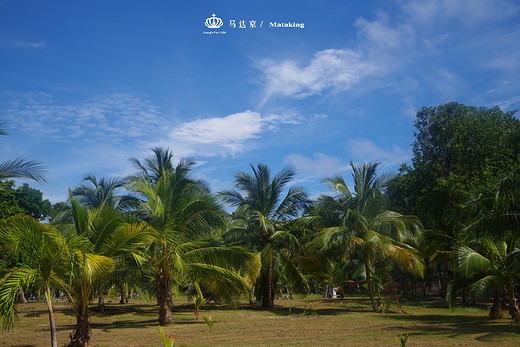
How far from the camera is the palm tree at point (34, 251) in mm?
8734

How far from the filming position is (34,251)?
9.34 meters

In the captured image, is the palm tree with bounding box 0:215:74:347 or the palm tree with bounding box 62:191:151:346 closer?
the palm tree with bounding box 0:215:74:347

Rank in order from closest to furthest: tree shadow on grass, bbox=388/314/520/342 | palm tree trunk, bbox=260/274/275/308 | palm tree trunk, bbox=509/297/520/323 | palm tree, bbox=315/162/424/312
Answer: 1. tree shadow on grass, bbox=388/314/520/342
2. palm tree trunk, bbox=509/297/520/323
3. palm tree, bbox=315/162/424/312
4. palm tree trunk, bbox=260/274/275/308

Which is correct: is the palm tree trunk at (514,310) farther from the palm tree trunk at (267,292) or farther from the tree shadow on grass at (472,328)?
the palm tree trunk at (267,292)

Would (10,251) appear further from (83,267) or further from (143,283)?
(143,283)

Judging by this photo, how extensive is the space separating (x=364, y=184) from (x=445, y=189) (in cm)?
653

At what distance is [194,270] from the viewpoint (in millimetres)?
14508

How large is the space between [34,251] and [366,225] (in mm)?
15212

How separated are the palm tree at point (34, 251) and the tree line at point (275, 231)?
1.2 inches

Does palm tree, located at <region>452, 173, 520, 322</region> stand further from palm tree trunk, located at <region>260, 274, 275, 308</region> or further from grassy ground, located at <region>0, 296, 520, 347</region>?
palm tree trunk, located at <region>260, 274, 275, 308</region>

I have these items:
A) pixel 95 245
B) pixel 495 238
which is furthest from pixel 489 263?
pixel 95 245

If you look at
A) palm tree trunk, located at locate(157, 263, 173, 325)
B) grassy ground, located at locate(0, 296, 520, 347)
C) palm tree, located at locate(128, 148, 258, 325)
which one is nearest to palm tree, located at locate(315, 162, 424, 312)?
grassy ground, located at locate(0, 296, 520, 347)

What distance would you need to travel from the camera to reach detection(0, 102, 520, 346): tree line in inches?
407

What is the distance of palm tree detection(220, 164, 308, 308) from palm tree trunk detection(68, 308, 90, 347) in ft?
41.0
